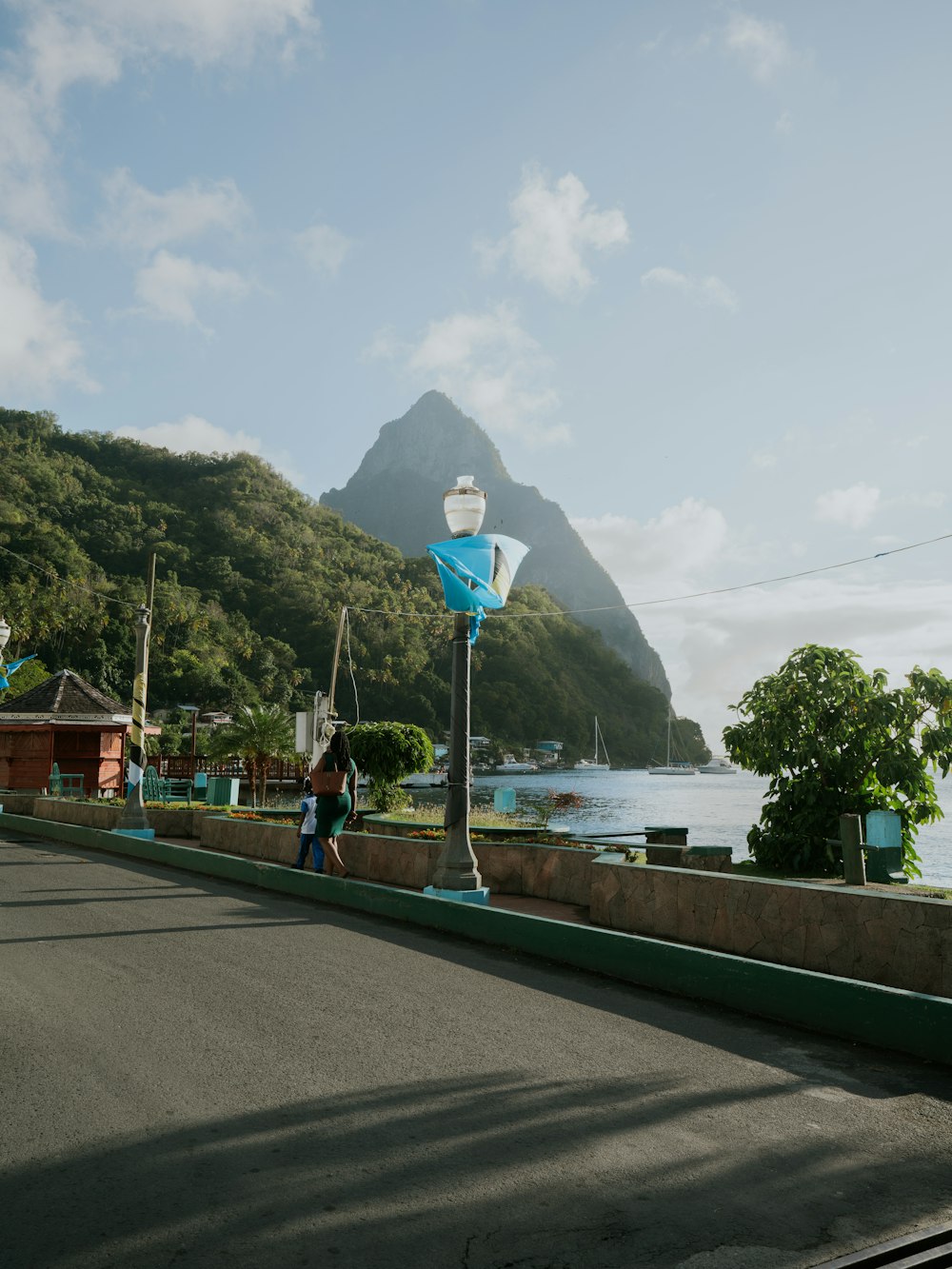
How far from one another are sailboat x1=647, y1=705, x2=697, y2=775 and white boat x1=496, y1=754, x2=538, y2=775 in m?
32.1

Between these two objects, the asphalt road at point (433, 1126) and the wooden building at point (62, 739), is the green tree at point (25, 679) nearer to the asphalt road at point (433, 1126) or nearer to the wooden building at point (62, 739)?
the wooden building at point (62, 739)

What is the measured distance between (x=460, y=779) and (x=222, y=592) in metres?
83.0

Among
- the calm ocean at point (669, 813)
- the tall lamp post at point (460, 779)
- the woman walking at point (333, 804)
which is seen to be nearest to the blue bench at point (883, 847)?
the tall lamp post at point (460, 779)

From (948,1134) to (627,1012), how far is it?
244 centimetres

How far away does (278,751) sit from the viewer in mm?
35656

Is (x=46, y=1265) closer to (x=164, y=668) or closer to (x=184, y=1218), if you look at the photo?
(x=184, y=1218)

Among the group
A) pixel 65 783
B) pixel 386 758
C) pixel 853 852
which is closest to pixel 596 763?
pixel 65 783

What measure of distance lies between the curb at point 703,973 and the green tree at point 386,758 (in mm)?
14923

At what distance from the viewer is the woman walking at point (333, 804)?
481 inches

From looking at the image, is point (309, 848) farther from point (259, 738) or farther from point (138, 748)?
point (259, 738)

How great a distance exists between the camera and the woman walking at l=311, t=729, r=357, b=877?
12211mm

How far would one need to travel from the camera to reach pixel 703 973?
6.83 metres

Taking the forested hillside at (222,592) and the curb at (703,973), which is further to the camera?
the forested hillside at (222,592)

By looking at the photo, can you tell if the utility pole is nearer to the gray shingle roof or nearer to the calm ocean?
the gray shingle roof
